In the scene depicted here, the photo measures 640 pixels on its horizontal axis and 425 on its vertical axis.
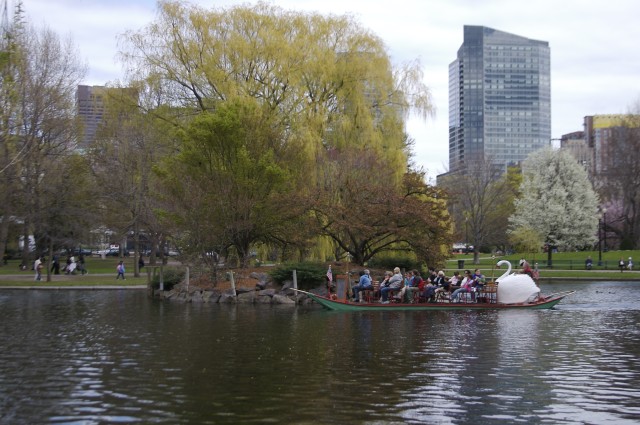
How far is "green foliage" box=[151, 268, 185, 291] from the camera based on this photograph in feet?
120

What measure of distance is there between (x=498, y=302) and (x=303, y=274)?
30.5ft

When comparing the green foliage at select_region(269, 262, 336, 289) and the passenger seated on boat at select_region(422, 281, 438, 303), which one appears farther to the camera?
the green foliage at select_region(269, 262, 336, 289)

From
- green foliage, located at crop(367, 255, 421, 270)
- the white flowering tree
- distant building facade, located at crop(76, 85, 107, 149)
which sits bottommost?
green foliage, located at crop(367, 255, 421, 270)

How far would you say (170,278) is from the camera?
36656mm

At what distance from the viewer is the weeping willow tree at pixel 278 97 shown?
37156 millimetres

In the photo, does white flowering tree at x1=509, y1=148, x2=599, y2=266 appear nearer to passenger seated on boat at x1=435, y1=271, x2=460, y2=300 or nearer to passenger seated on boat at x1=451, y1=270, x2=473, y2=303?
passenger seated on boat at x1=435, y1=271, x2=460, y2=300

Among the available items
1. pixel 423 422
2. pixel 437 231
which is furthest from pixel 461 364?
pixel 437 231

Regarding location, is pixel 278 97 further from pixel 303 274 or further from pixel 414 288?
pixel 414 288

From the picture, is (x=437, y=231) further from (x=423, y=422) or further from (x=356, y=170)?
(x=423, y=422)

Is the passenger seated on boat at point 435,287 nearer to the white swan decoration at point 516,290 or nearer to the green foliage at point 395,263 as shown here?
the white swan decoration at point 516,290

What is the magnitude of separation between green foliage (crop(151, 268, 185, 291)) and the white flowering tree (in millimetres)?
43771

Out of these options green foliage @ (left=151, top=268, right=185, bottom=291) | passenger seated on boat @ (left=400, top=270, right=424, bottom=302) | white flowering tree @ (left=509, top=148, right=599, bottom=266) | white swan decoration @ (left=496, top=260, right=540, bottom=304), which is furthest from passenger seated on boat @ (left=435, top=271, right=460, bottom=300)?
white flowering tree @ (left=509, top=148, right=599, bottom=266)

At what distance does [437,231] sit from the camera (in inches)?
1398

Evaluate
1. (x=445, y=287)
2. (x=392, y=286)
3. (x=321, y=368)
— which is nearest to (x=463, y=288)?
(x=445, y=287)
